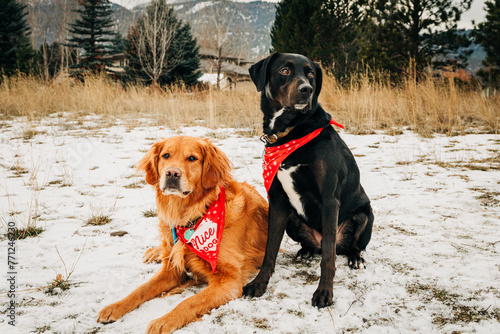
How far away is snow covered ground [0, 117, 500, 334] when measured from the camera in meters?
1.70

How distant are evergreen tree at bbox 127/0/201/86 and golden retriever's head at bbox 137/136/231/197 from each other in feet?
45.8

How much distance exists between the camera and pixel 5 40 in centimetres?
2169

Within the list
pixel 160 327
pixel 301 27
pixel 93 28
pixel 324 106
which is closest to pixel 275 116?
pixel 160 327

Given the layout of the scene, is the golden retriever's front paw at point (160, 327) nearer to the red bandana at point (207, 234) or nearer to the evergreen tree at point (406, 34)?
the red bandana at point (207, 234)

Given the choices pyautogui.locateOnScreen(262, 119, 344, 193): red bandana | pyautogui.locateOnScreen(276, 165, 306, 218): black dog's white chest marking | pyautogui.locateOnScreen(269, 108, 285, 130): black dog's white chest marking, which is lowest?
pyautogui.locateOnScreen(276, 165, 306, 218): black dog's white chest marking

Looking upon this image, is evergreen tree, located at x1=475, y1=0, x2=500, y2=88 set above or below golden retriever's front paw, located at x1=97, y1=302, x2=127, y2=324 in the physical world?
above

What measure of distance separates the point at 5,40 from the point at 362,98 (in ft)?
83.2

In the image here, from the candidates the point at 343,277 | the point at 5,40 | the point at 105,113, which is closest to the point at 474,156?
the point at 343,277

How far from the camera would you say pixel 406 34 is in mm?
12180

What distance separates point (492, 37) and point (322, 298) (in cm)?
1726

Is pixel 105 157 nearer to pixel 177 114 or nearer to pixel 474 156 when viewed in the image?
pixel 177 114

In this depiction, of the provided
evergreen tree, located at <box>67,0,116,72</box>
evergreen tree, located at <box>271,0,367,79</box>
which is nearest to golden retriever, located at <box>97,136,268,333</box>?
evergreen tree, located at <box>271,0,367,79</box>

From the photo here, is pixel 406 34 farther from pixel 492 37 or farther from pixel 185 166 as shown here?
pixel 185 166

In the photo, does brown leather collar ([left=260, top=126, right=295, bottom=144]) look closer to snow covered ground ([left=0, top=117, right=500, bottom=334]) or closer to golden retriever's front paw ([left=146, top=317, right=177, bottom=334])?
snow covered ground ([left=0, top=117, right=500, bottom=334])
